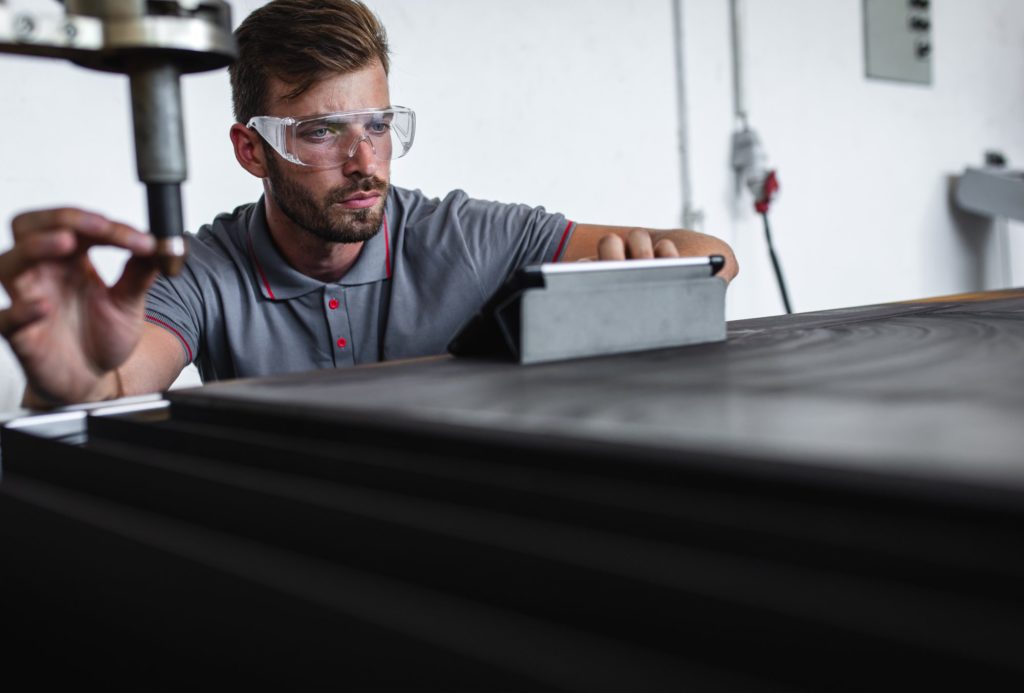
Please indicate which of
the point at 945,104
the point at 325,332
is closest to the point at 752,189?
the point at 945,104

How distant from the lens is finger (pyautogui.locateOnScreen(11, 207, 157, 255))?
542mm

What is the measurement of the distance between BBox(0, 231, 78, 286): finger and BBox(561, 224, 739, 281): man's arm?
441 millimetres

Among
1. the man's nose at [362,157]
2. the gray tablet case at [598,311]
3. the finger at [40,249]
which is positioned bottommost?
the gray tablet case at [598,311]

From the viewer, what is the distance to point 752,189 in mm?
2670

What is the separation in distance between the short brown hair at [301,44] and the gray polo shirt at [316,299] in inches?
8.6

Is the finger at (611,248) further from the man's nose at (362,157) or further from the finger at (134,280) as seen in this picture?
the man's nose at (362,157)

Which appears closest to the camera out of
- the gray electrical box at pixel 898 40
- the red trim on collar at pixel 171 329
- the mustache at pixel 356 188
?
the red trim on collar at pixel 171 329

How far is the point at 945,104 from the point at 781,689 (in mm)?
3653

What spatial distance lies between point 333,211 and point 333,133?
12cm

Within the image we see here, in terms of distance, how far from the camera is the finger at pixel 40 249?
587 mm

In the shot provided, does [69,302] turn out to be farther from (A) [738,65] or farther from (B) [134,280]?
(A) [738,65]

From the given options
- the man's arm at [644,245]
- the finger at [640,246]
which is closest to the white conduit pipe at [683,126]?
the man's arm at [644,245]

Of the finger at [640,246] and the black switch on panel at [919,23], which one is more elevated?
the black switch on panel at [919,23]

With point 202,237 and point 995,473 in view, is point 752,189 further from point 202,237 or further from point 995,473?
point 995,473
